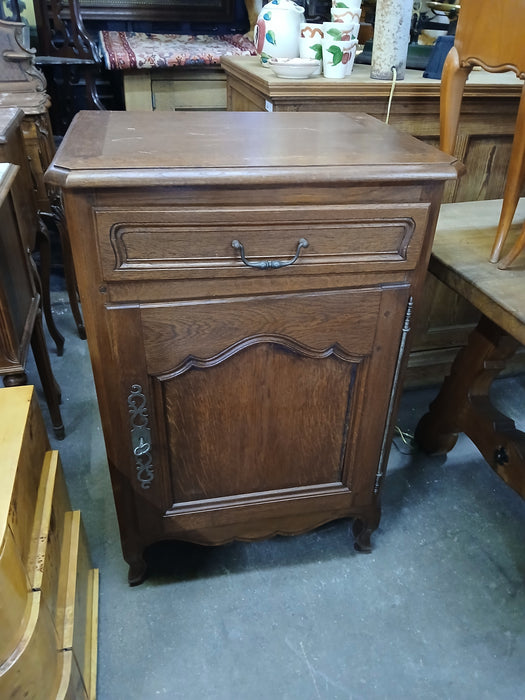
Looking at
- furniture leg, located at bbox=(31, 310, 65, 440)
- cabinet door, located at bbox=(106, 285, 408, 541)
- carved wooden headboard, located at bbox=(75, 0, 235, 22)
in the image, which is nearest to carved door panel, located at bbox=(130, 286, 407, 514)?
cabinet door, located at bbox=(106, 285, 408, 541)

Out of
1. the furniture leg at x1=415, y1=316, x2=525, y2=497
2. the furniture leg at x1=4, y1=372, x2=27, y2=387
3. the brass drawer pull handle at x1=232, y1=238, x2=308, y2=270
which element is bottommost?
the furniture leg at x1=415, y1=316, x2=525, y2=497

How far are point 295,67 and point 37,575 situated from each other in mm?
1127

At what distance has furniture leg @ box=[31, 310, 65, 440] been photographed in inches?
54.4

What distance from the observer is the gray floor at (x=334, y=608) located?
103 cm

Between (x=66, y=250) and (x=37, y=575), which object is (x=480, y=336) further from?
(x=66, y=250)

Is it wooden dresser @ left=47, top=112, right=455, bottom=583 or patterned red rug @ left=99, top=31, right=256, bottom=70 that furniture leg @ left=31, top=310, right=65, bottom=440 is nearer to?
wooden dresser @ left=47, top=112, right=455, bottom=583

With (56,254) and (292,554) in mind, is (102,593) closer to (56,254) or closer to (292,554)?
(292,554)

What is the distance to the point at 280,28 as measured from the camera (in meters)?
1.27

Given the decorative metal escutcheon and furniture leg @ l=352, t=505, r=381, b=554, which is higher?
the decorative metal escutcheon

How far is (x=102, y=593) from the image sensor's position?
3.82 feet

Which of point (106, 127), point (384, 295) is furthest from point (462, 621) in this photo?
point (106, 127)

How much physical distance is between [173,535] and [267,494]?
8.1 inches

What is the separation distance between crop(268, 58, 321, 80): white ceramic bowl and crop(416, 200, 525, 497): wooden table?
0.45 meters

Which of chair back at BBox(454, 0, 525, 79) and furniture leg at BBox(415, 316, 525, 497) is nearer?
chair back at BBox(454, 0, 525, 79)
